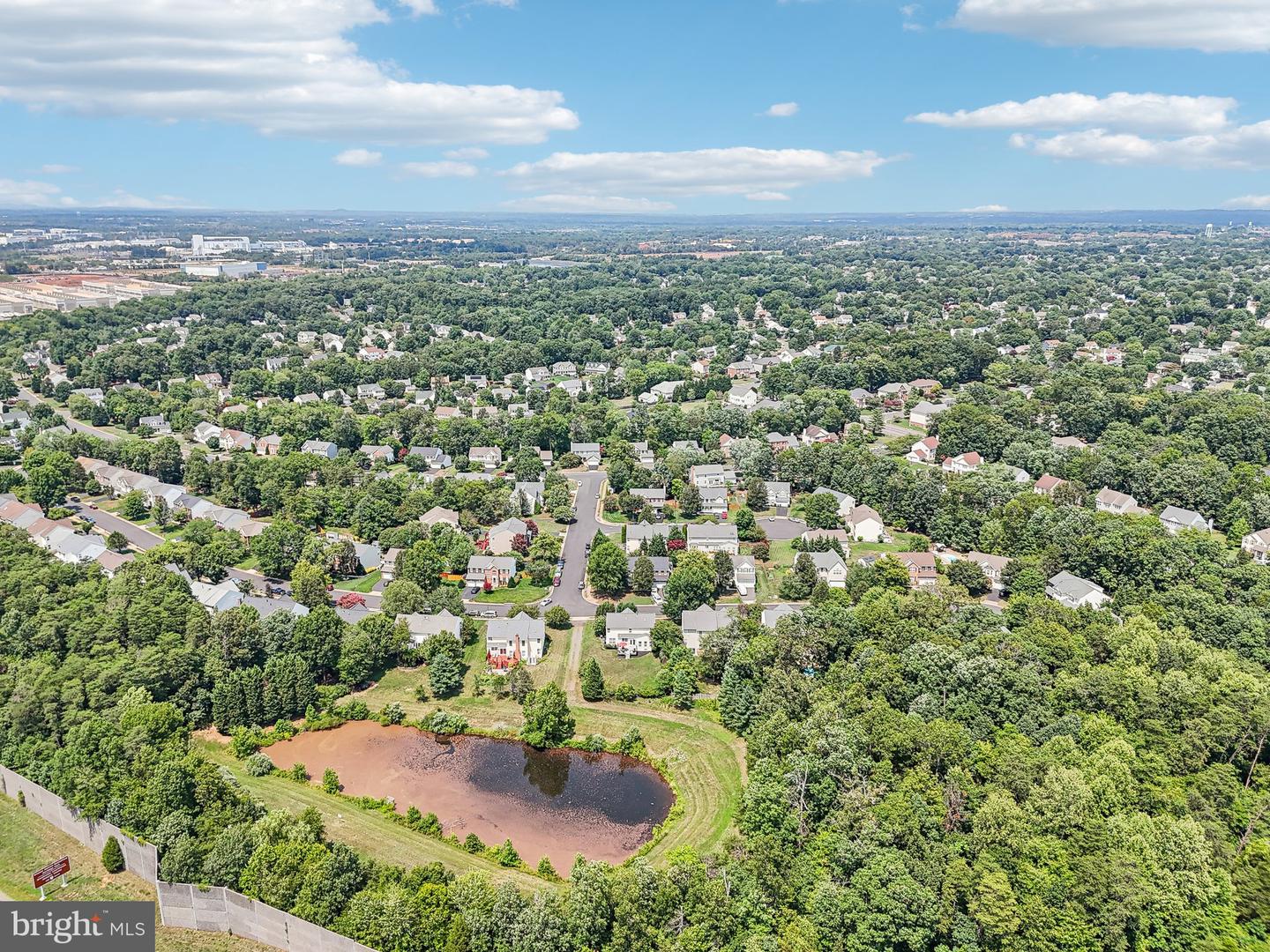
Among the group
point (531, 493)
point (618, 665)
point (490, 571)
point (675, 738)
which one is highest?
point (531, 493)

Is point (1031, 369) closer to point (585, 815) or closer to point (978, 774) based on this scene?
point (978, 774)

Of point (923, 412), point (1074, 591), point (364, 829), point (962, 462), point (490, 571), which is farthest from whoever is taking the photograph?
point (923, 412)

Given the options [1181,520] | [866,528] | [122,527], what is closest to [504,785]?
[866,528]

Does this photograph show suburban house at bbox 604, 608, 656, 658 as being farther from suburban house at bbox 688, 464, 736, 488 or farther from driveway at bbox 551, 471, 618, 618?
suburban house at bbox 688, 464, 736, 488

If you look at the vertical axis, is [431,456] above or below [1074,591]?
above

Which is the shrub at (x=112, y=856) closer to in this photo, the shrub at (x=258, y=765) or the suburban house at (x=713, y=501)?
the shrub at (x=258, y=765)

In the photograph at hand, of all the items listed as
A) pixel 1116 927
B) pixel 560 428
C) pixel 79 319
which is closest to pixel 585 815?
pixel 1116 927

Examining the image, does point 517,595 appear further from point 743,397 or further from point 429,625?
point 743,397
